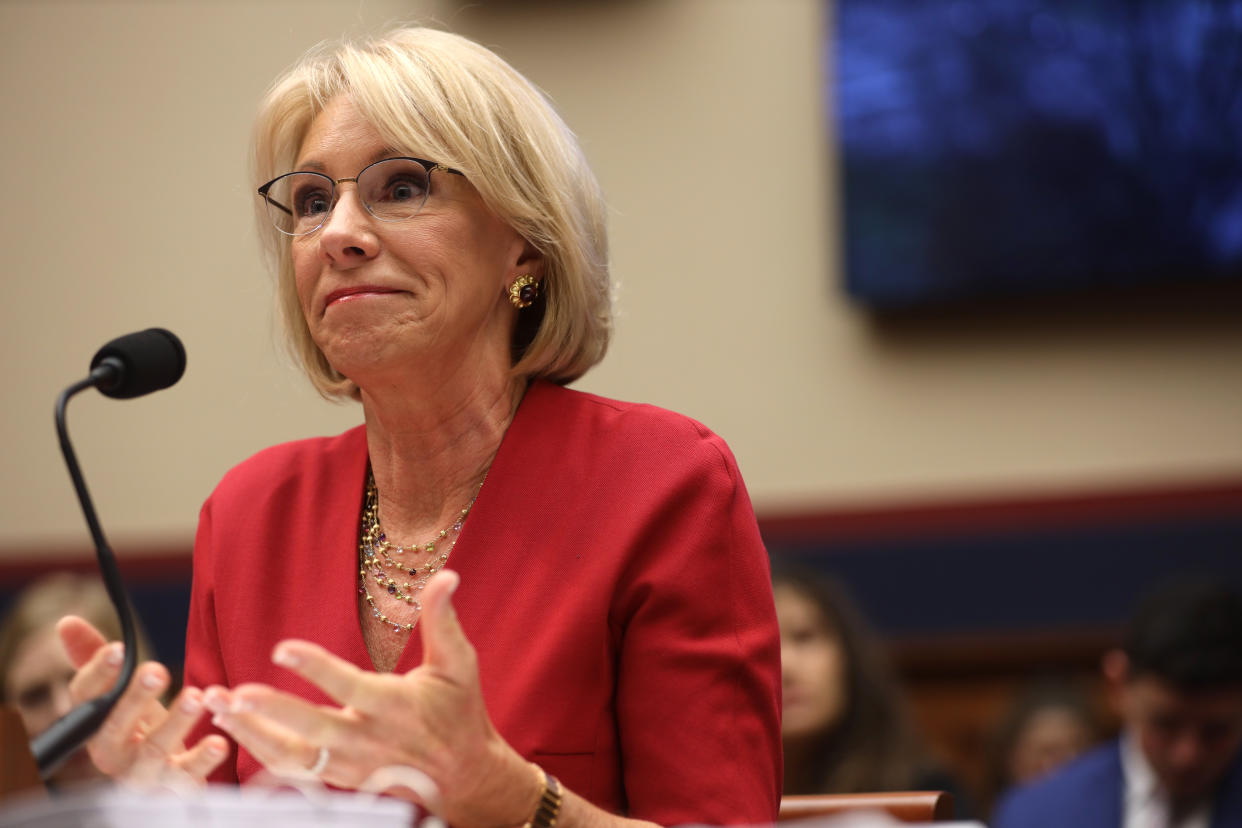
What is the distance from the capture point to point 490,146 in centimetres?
164

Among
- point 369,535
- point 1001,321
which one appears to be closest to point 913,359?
point 1001,321

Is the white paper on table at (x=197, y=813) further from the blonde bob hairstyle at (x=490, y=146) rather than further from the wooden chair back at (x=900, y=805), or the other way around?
the blonde bob hairstyle at (x=490, y=146)

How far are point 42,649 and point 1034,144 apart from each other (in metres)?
2.90

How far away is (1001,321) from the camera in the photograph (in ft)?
13.8

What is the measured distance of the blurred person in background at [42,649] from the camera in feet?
9.16

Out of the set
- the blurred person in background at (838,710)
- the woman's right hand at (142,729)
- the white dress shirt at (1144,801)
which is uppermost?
the woman's right hand at (142,729)

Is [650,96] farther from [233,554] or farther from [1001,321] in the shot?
[233,554]

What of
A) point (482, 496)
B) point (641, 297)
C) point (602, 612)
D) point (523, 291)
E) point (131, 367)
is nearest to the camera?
point (131, 367)

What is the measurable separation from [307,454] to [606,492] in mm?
455

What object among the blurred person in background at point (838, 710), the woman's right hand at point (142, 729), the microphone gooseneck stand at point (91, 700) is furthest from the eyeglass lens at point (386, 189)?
the blurred person in background at point (838, 710)

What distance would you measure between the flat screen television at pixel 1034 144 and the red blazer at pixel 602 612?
2.70 metres

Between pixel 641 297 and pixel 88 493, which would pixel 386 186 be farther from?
pixel 641 297

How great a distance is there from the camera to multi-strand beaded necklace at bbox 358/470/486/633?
63.6 inches

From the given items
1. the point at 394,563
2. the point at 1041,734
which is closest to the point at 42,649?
the point at 394,563
